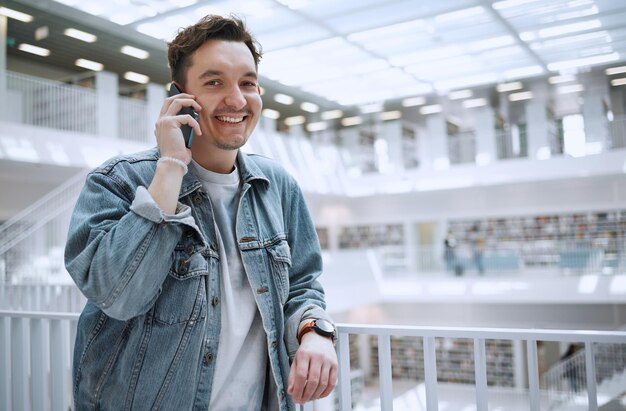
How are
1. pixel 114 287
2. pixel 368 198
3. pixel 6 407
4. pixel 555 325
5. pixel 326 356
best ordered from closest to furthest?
1. pixel 114 287
2. pixel 326 356
3. pixel 6 407
4. pixel 555 325
5. pixel 368 198

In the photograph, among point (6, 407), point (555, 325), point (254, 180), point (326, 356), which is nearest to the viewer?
point (326, 356)

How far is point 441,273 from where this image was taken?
1405 centimetres

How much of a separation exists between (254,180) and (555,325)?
13940 mm

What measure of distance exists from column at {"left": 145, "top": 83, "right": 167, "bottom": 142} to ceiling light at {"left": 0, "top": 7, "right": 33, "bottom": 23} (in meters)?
2.68

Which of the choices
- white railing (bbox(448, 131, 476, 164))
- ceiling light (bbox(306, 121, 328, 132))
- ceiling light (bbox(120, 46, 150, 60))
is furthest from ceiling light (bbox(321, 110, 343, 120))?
ceiling light (bbox(120, 46, 150, 60))

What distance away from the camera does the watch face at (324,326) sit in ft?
3.91

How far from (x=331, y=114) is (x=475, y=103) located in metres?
4.65

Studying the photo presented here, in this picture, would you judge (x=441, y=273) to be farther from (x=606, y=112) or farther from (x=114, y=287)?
(x=114, y=287)

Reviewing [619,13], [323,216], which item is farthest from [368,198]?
[619,13]

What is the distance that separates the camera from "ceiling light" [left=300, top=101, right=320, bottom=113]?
1678cm

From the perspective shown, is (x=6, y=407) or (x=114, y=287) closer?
(x=114, y=287)

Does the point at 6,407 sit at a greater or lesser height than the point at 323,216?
lesser

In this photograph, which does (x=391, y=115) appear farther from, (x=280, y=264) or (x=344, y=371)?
(x=280, y=264)

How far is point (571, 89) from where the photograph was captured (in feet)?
48.8
